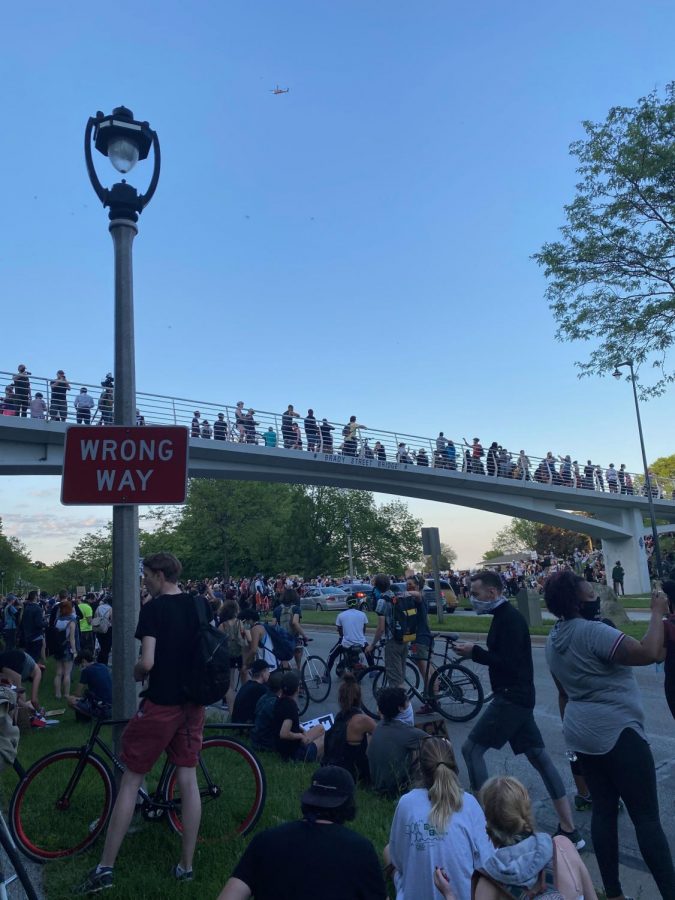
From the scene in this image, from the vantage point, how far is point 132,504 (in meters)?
4.68

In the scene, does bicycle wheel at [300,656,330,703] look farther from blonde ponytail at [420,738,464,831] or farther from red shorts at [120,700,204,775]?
blonde ponytail at [420,738,464,831]

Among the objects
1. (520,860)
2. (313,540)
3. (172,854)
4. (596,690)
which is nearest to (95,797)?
(172,854)

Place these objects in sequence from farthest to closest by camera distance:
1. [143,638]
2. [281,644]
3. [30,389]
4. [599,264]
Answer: [30,389] → [599,264] → [281,644] → [143,638]

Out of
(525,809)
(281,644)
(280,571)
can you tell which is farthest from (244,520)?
(525,809)

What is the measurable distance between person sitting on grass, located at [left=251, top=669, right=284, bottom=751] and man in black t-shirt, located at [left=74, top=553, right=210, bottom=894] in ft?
8.89

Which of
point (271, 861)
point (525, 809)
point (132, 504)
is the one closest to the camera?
point (271, 861)

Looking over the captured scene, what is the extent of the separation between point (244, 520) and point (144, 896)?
147 ft

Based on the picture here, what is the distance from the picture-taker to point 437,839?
3100mm

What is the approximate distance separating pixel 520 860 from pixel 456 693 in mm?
6122

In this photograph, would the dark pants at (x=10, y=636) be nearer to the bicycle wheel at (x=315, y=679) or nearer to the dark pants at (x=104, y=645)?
the dark pants at (x=104, y=645)

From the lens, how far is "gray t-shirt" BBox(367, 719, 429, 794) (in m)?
5.33

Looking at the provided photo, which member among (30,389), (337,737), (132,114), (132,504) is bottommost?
(337,737)

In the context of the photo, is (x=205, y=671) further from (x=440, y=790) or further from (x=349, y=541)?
(x=349, y=541)

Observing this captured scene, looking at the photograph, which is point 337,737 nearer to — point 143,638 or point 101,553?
point 143,638
